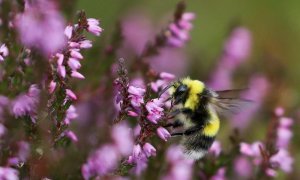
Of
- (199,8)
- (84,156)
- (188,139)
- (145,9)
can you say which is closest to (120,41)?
(188,139)

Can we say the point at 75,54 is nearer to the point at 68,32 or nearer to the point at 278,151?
the point at 68,32

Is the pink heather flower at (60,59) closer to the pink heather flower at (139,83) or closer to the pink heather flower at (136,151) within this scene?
the pink heather flower at (136,151)

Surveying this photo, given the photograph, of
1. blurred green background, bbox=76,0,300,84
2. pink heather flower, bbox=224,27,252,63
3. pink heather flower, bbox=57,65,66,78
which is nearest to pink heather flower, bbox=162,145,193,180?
pink heather flower, bbox=57,65,66,78

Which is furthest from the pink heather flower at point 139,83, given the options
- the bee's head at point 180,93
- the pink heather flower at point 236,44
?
the pink heather flower at point 236,44

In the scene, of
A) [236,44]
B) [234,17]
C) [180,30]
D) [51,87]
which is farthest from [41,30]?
[234,17]

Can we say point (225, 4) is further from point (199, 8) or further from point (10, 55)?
point (10, 55)

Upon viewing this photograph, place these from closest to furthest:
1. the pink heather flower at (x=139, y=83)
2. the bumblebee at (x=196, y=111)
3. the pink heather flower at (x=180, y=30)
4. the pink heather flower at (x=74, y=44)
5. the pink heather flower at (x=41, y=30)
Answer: the pink heather flower at (x=41, y=30) < the pink heather flower at (x=74, y=44) < the pink heather flower at (x=139, y=83) < the bumblebee at (x=196, y=111) < the pink heather flower at (x=180, y=30)
